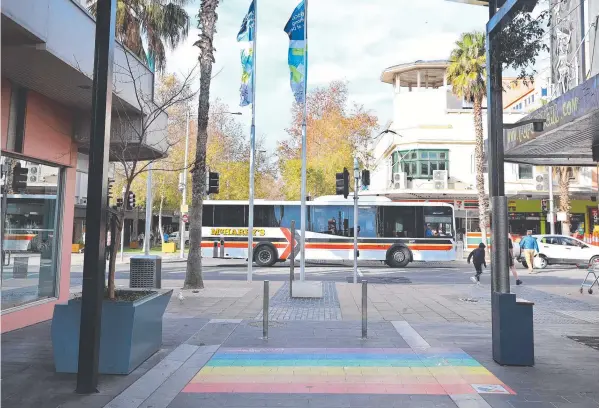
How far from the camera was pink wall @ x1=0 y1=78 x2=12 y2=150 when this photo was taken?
737 cm

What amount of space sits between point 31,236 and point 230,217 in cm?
1618

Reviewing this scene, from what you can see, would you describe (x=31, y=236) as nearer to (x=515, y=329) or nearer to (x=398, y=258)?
(x=515, y=329)

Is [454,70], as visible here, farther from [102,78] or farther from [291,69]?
[102,78]

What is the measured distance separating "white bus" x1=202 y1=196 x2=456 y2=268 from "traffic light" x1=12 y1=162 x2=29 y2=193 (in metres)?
16.2

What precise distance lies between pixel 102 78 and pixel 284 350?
169 inches

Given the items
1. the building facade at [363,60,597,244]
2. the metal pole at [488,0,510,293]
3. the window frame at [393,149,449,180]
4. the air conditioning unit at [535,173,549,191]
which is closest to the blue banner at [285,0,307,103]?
the metal pole at [488,0,510,293]

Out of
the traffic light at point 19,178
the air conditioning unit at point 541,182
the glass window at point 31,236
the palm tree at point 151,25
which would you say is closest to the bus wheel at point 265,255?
the palm tree at point 151,25

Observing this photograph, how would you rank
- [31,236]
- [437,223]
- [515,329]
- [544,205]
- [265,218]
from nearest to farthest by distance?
[515,329]
[31,236]
[437,223]
[265,218]
[544,205]

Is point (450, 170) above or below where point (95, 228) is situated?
above

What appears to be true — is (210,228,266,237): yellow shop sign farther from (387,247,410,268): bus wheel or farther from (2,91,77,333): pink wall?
(2,91,77,333): pink wall

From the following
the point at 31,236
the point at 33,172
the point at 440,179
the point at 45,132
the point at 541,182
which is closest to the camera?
the point at 45,132

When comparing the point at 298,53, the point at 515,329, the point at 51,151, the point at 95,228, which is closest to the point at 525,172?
the point at 298,53

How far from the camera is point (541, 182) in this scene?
33.1 meters

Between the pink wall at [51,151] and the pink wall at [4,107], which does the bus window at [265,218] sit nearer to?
the pink wall at [51,151]
